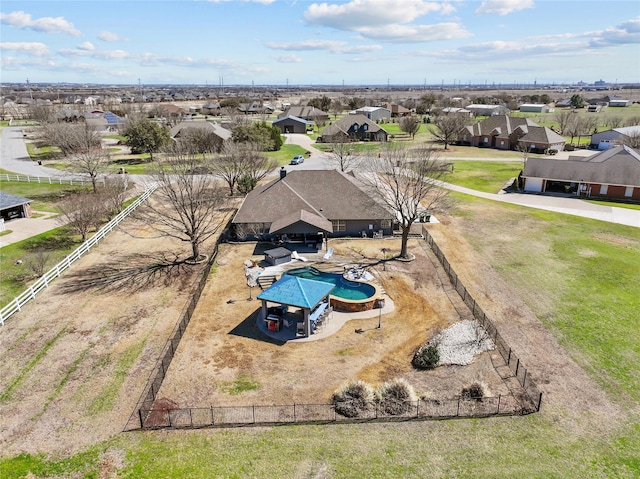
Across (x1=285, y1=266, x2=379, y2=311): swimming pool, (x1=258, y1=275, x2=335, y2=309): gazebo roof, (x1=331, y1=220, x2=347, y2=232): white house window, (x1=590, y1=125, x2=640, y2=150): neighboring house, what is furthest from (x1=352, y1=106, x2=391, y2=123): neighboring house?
(x1=258, y1=275, x2=335, y2=309): gazebo roof

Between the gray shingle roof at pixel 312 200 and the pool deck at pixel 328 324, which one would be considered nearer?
the pool deck at pixel 328 324

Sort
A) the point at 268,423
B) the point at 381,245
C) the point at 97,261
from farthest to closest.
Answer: the point at 381,245 < the point at 97,261 < the point at 268,423

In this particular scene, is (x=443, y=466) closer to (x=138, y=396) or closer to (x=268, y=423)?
(x=268, y=423)

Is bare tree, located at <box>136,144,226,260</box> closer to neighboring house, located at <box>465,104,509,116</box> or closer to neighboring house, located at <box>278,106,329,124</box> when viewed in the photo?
neighboring house, located at <box>278,106,329,124</box>

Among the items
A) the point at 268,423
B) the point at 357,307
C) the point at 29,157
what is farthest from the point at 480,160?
the point at 29,157

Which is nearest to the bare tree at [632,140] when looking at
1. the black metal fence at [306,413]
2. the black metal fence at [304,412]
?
the black metal fence at [304,412]

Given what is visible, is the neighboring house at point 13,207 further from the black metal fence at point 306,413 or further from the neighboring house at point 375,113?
the neighboring house at point 375,113

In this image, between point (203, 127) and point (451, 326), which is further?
point (203, 127)
